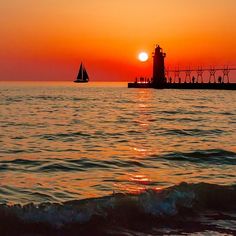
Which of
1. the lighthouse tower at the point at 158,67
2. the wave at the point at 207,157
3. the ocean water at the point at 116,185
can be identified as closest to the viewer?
the ocean water at the point at 116,185

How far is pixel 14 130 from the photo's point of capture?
85.8 ft

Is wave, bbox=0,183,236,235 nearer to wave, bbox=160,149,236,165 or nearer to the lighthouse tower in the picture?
wave, bbox=160,149,236,165

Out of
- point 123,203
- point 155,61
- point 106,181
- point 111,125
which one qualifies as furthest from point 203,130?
point 155,61

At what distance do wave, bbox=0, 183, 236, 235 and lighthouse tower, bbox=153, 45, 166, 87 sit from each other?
135m

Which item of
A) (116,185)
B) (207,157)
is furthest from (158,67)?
(116,185)

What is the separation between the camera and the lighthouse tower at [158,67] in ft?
477

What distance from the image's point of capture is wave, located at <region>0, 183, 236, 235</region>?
29.8 feet

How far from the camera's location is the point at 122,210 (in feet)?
32.8

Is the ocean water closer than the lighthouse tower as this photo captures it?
Yes

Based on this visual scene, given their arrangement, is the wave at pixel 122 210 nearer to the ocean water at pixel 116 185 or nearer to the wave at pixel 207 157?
the ocean water at pixel 116 185

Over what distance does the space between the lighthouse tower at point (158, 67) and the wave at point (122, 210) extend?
135441mm

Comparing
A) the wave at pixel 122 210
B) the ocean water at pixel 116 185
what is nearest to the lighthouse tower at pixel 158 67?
the ocean water at pixel 116 185

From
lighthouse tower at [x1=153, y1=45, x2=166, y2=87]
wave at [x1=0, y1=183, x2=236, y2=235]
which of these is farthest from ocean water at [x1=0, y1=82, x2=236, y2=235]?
lighthouse tower at [x1=153, y1=45, x2=166, y2=87]

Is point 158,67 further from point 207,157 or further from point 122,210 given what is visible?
point 122,210
